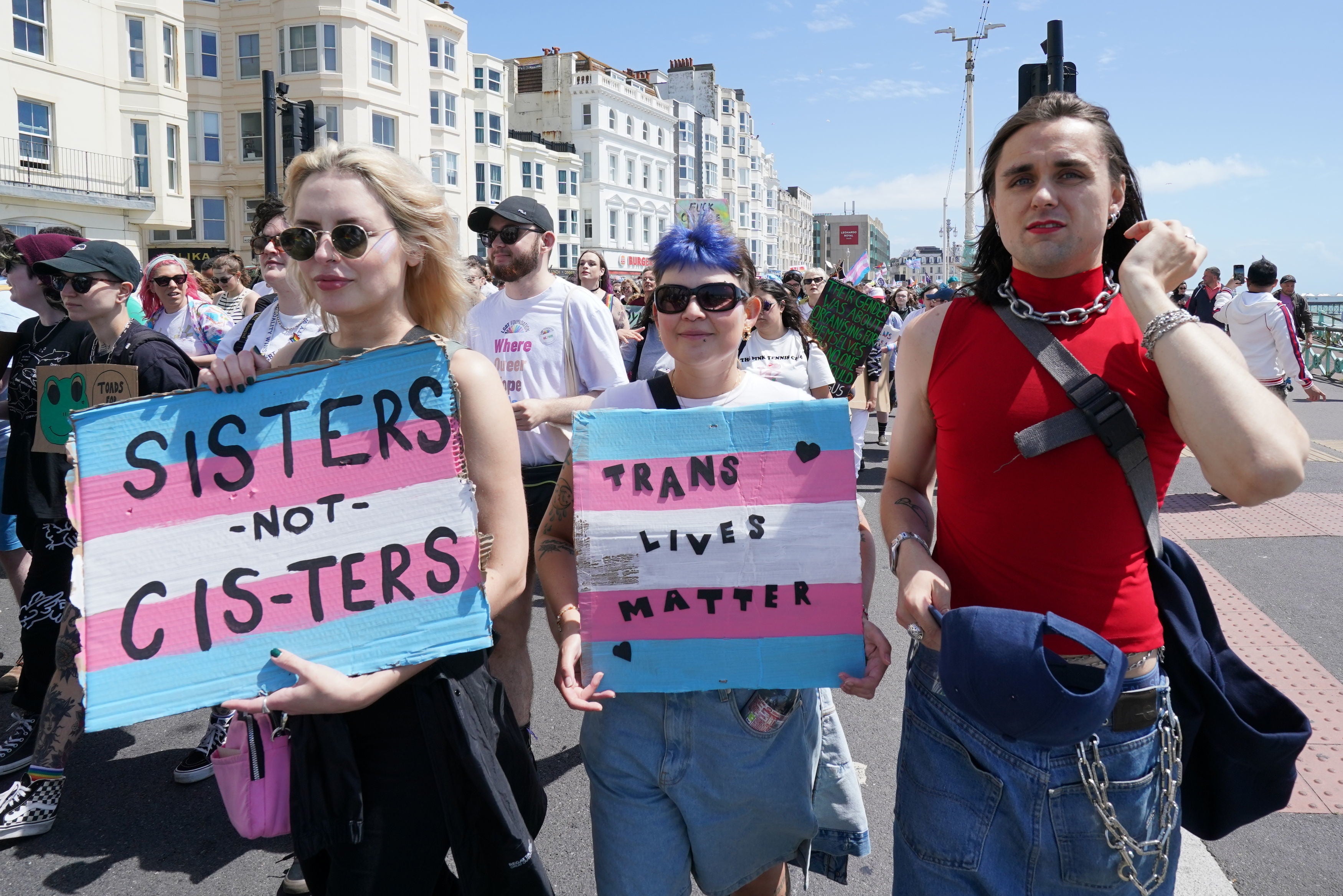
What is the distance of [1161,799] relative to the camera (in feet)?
6.13

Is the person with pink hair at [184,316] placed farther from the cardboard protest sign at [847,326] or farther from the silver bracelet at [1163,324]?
the silver bracelet at [1163,324]

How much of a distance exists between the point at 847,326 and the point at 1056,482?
740cm

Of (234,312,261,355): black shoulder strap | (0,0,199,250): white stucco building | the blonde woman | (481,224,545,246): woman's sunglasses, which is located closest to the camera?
the blonde woman

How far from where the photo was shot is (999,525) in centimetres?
191

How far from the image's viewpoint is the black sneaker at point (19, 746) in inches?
153

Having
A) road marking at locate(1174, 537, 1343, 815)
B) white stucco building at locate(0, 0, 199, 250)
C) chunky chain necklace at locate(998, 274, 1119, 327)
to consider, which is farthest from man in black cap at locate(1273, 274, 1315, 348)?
white stucco building at locate(0, 0, 199, 250)

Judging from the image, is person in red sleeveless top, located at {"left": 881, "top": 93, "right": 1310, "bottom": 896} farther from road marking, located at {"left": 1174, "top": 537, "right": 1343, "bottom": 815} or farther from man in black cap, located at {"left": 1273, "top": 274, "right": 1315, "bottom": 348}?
man in black cap, located at {"left": 1273, "top": 274, "right": 1315, "bottom": 348}

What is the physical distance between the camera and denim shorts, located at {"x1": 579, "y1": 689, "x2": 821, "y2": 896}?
6.91 ft

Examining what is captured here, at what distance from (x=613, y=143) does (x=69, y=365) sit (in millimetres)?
56490

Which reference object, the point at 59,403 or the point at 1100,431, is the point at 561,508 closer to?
the point at 1100,431

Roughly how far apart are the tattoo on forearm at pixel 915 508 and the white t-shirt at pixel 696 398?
0.38 meters

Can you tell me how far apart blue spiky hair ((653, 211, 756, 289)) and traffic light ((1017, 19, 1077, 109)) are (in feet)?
11.0

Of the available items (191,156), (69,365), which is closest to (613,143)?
(191,156)

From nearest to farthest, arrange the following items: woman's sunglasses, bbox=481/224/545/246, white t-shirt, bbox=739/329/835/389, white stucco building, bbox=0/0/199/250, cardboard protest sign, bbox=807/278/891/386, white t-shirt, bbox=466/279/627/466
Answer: white t-shirt, bbox=466/279/627/466
woman's sunglasses, bbox=481/224/545/246
white t-shirt, bbox=739/329/835/389
cardboard protest sign, bbox=807/278/891/386
white stucco building, bbox=0/0/199/250
